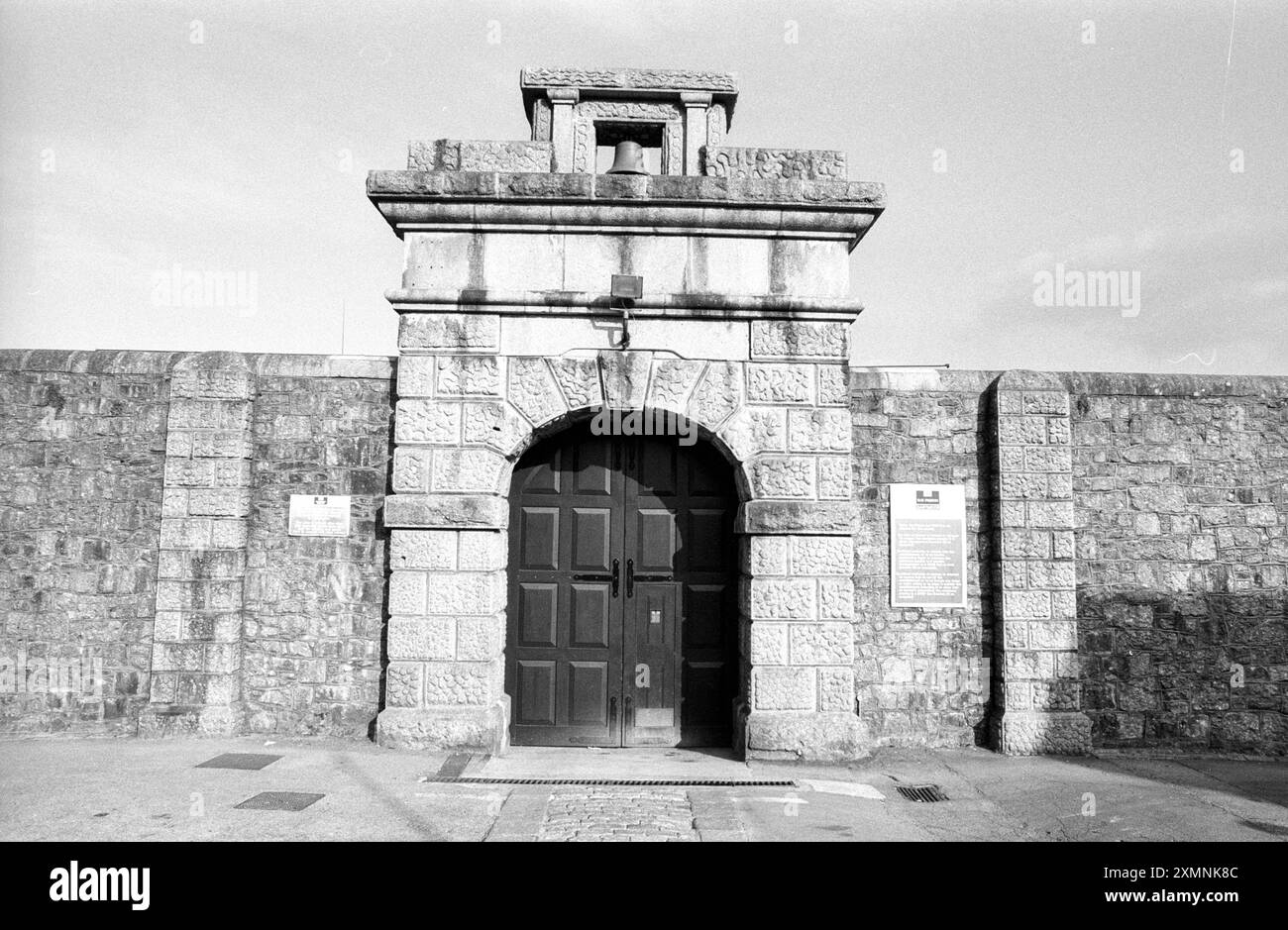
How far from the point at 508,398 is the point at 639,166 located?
6.73 ft

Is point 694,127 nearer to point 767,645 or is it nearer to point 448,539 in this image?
point 448,539

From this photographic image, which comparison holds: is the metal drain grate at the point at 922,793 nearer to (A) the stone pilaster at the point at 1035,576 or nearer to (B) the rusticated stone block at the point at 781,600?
(A) the stone pilaster at the point at 1035,576

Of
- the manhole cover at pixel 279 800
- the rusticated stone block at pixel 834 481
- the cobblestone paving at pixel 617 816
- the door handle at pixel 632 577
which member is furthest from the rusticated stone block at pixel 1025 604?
the manhole cover at pixel 279 800

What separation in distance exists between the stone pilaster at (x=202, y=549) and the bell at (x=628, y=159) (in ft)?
10.7

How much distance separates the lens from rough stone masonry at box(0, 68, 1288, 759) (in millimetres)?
6547

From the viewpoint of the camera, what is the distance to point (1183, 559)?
6.98 meters

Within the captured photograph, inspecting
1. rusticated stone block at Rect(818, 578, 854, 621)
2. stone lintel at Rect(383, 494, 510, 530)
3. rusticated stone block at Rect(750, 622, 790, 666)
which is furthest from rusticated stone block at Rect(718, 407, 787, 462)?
stone lintel at Rect(383, 494, 510, 530)

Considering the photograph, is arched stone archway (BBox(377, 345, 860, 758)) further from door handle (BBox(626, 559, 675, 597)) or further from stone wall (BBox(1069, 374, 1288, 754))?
stone wall (BBox(1069, 374, 1288, 754))

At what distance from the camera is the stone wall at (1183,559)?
6.86 meters

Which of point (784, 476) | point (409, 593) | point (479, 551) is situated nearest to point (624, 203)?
point (784, 476)

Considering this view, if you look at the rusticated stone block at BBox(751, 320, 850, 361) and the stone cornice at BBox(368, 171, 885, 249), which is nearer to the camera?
the stone cornice at BBox(368, 171, 885, 249)

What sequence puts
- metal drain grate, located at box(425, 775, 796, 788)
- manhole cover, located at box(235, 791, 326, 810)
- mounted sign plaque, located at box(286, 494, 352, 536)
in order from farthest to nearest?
mounted sign plaque, located at box(286, 494, 352, 536) → metal drain grate, located at box(425, 775, 796, 788) → manhole cover, located at box(235, 791, 326, 810)

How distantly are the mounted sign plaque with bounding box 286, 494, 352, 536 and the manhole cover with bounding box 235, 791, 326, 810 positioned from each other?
2.06 metres

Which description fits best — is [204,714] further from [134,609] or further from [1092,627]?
[1092,627]
